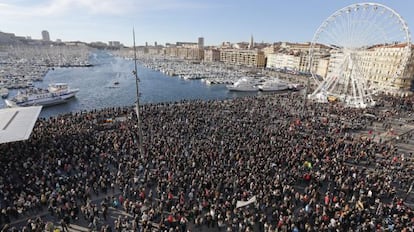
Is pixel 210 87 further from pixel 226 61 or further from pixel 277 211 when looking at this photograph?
pixel 226 61

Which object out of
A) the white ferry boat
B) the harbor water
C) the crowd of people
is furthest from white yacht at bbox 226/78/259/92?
the crowd of people

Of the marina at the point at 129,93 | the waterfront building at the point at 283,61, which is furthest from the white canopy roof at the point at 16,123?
the waterfront building at the point at 283,61

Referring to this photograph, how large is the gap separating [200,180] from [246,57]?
12586cm

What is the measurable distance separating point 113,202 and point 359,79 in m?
45.1

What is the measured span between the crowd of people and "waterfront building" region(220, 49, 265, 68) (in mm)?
106662

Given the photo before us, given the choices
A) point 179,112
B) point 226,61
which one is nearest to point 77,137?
point 179,112

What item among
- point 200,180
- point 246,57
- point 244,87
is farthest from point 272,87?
point 246,57

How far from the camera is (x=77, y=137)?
904 inches

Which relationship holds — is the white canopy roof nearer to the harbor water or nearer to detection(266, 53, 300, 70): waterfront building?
the harbor water

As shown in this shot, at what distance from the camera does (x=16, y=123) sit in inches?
838

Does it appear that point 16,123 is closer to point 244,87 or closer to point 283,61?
point 244,87

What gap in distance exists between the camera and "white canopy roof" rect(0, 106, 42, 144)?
60.4 feet

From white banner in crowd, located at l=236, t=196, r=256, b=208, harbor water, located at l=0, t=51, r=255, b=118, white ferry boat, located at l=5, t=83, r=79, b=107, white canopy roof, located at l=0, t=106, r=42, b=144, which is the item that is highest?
white canopy roof, located at l=0, t=106, r=42, b=144

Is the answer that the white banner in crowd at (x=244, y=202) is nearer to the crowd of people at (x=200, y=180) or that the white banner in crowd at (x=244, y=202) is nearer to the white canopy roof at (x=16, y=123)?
the crowd of people at (x=200, y=180)
